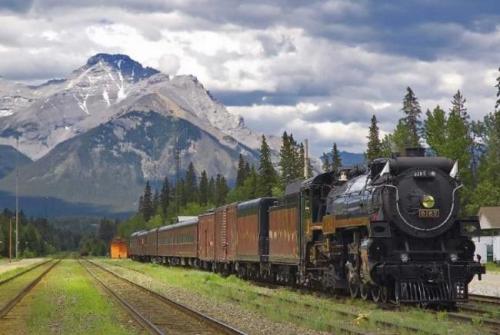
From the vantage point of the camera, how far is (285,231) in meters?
32.6

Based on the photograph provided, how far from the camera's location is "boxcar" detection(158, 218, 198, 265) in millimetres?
60784

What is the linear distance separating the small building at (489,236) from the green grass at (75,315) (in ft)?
158

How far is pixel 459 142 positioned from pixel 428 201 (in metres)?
57.7

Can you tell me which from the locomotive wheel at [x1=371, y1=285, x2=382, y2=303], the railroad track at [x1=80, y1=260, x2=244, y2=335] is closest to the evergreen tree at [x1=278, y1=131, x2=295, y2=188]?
the railroad track at [x1=80, y1=260, x2=244, y2=335]

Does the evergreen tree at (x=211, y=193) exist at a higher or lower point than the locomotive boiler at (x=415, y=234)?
higher

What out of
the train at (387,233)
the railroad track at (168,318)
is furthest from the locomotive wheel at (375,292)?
the railroad track at (168,318)

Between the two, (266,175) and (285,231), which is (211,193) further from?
(285,231)

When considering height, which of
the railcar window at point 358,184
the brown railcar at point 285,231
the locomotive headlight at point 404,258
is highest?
the railcar window at point 358,184

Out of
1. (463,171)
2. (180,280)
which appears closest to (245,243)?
(180,280)

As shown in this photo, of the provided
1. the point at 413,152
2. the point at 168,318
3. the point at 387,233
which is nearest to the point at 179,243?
the point at 413,152

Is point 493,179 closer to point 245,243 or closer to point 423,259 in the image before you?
point 245,243

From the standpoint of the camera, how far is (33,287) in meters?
39.0

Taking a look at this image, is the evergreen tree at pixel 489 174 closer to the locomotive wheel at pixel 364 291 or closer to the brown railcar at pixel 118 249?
the locomotive wheel at pixel 364 291

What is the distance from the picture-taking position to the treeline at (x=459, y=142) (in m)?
79.5
